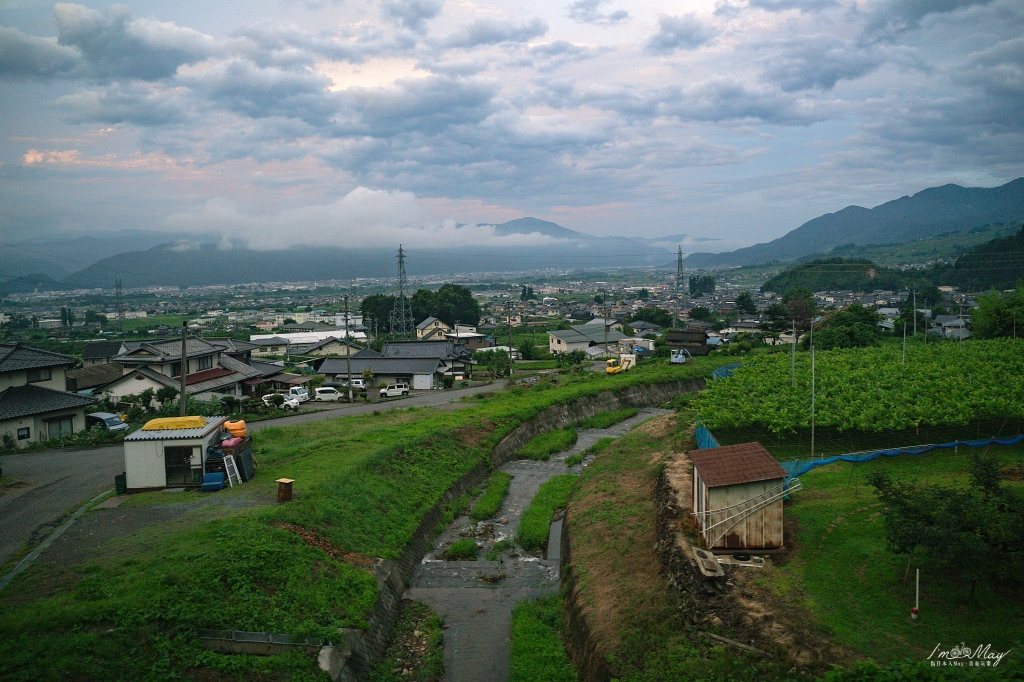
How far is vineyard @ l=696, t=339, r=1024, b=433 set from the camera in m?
16.8

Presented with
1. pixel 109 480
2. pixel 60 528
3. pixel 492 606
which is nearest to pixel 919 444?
pixel 492 606

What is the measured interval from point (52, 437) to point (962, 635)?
93.6 ft

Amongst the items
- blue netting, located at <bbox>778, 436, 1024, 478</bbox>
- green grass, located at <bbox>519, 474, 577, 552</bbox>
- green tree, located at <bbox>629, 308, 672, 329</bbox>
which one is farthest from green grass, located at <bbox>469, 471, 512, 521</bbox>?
green tree, located at <bbox>629, 308, 672, 329</bbox>

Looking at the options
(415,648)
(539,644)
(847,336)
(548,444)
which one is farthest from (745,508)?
(847,336)

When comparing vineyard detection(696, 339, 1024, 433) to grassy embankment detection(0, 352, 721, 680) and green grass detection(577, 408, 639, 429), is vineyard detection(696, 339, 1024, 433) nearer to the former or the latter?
green grass detection(577, 408, 639, 429)

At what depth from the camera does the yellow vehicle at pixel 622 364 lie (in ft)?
139

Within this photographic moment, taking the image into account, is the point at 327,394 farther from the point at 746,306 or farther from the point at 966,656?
the point at 746,306

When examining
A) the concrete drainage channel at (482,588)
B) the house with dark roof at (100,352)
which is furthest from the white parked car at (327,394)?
the house with dark roof at (100,352)

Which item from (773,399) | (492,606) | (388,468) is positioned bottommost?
(492,606)

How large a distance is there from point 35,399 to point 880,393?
30671mm

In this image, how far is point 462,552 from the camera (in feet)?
55.4

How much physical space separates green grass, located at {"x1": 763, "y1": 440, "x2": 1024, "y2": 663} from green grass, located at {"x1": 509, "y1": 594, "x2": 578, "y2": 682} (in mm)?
4303

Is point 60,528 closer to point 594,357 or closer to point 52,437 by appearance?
point 52,437

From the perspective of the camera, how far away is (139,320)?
9344 centimetres
